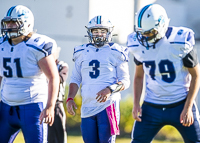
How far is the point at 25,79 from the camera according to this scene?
3832 mm

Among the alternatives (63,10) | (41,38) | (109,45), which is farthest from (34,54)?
(63,10)

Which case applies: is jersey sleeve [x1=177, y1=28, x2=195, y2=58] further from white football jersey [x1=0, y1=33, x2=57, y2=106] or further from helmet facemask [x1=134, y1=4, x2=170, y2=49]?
white football jersey [x1=0, y1=33, x2=57, y2=106]

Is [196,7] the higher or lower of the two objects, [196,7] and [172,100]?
the higher

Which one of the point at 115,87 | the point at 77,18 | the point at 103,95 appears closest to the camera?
the point at 103,95

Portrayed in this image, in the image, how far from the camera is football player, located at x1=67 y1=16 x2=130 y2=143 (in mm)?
4160

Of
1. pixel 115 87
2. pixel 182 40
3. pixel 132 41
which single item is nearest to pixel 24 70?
pixel 115 87

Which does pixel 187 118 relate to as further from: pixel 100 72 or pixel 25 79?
pixel 25 79

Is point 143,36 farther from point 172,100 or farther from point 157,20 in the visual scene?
point 172,100

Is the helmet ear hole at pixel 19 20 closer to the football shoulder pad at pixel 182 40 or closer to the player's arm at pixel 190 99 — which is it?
the football shoulder pad at pixel 182 40

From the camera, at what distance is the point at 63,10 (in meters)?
9.73

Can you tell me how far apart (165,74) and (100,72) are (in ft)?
2.37

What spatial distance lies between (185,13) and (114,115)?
6.32 m

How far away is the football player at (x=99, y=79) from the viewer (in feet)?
13.6

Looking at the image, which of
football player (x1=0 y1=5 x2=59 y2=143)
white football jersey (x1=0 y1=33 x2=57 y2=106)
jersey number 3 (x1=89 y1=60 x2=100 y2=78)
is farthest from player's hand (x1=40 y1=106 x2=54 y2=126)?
jersey number 3 (x1=89 y1=60 x2=100 y2=78)
